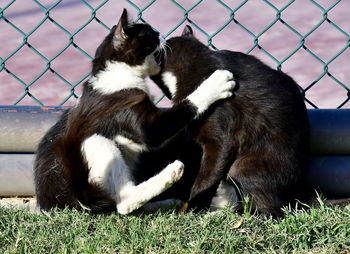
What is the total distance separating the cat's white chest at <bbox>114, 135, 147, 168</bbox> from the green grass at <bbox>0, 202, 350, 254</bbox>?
0.35 meters

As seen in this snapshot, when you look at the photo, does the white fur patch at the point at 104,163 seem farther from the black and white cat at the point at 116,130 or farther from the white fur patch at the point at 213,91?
the white fur patch at the point at 213,91

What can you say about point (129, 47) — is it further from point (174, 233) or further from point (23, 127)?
point (174, 233)

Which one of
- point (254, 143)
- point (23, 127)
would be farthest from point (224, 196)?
point (23, 127)

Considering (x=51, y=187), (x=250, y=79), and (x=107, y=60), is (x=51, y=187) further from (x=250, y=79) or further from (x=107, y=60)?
(x=250, y=79)

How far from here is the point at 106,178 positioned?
10.8 ft

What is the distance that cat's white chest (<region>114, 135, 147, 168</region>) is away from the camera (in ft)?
10.9

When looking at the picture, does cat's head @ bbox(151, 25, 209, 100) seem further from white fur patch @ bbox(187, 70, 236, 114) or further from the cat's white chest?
the cat's white chest

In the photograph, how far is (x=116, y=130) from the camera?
10.8 ft

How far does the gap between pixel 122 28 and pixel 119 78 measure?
0.82ft

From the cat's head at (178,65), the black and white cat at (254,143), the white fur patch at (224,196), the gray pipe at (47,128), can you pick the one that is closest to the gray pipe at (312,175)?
the gray pipe at (47,128)

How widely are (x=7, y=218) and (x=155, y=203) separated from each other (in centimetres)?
77

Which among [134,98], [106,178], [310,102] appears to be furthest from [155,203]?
[310,102]

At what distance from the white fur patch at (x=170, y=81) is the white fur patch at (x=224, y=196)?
580 mm

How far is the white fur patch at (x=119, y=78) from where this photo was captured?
3.38 meters
